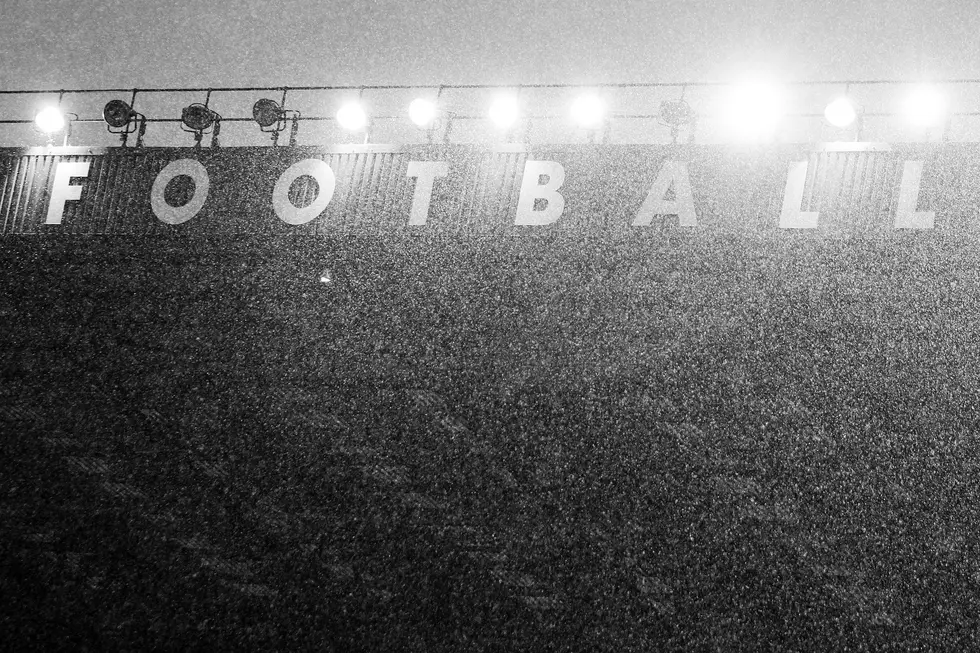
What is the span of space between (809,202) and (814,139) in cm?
78

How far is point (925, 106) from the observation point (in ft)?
21.3

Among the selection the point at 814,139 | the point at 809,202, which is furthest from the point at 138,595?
the point at 814,139

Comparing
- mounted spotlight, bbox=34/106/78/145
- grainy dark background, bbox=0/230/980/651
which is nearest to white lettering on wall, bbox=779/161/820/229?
grainy dark background, bbox=0/230/980/651

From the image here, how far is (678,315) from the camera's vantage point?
6.32 meters

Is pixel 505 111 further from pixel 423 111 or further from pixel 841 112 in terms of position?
pixel 841 112

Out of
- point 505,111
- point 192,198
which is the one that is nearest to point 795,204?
point 505,111

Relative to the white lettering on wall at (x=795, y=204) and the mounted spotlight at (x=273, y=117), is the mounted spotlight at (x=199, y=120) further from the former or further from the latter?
the white lettering on wall at (x=795, y=204)

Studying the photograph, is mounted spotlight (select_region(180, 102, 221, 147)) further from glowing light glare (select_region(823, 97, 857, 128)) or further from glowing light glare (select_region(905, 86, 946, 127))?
glowing light glare (select_region(905, 86, 946, 127))

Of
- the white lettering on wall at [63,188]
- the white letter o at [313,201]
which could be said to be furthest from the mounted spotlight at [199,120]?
the white lettering on wall at [63,188]

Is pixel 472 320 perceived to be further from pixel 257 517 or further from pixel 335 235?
pixel 257 517

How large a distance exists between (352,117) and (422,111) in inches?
29.5

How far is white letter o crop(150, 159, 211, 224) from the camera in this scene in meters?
7.45

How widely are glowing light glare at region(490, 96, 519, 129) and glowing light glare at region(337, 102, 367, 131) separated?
1397mm

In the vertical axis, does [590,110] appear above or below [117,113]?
above
